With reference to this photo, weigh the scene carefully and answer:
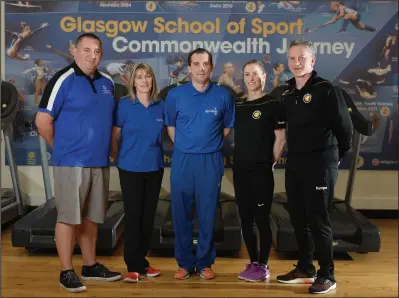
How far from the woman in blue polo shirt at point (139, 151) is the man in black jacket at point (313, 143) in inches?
32.7

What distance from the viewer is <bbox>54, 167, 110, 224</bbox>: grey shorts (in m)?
3.19

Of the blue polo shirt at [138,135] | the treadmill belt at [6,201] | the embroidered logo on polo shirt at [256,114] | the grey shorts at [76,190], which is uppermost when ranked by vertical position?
the embroidered logo on polo shirt at [256,114]

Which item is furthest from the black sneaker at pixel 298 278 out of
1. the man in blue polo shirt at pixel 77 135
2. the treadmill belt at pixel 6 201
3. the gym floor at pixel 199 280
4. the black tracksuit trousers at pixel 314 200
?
the treadmill belt at pixel 6 201

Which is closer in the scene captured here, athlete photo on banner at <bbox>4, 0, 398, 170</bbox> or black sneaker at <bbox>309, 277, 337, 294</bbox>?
black sneaker at <bbox>309, 277, 337, 294</bbox>

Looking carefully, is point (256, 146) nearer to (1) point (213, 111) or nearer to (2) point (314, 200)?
(1) point (213, 111)

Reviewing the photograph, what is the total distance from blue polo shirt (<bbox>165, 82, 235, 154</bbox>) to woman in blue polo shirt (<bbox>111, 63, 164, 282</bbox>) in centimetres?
11

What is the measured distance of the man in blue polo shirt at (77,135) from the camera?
3.15m

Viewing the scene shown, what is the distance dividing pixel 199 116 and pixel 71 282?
1.32 metres

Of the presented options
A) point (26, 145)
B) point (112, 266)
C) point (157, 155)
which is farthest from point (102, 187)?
point (26, 145)

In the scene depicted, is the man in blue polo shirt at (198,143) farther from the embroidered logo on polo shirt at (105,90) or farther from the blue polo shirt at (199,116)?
the embroidered logo on polo shirt at (105,90)

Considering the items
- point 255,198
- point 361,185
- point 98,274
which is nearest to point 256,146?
point 255,198

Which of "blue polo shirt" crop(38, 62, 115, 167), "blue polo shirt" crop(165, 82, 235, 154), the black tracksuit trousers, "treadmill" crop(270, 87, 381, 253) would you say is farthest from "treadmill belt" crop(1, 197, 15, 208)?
the black tracksuit trousers

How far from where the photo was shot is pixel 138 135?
3.30 m

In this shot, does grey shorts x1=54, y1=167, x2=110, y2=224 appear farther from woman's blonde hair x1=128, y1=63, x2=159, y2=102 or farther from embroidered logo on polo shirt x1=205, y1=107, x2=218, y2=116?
embroidered logo on polo shirt x1=205, y1=107, x2=218, y2=116
